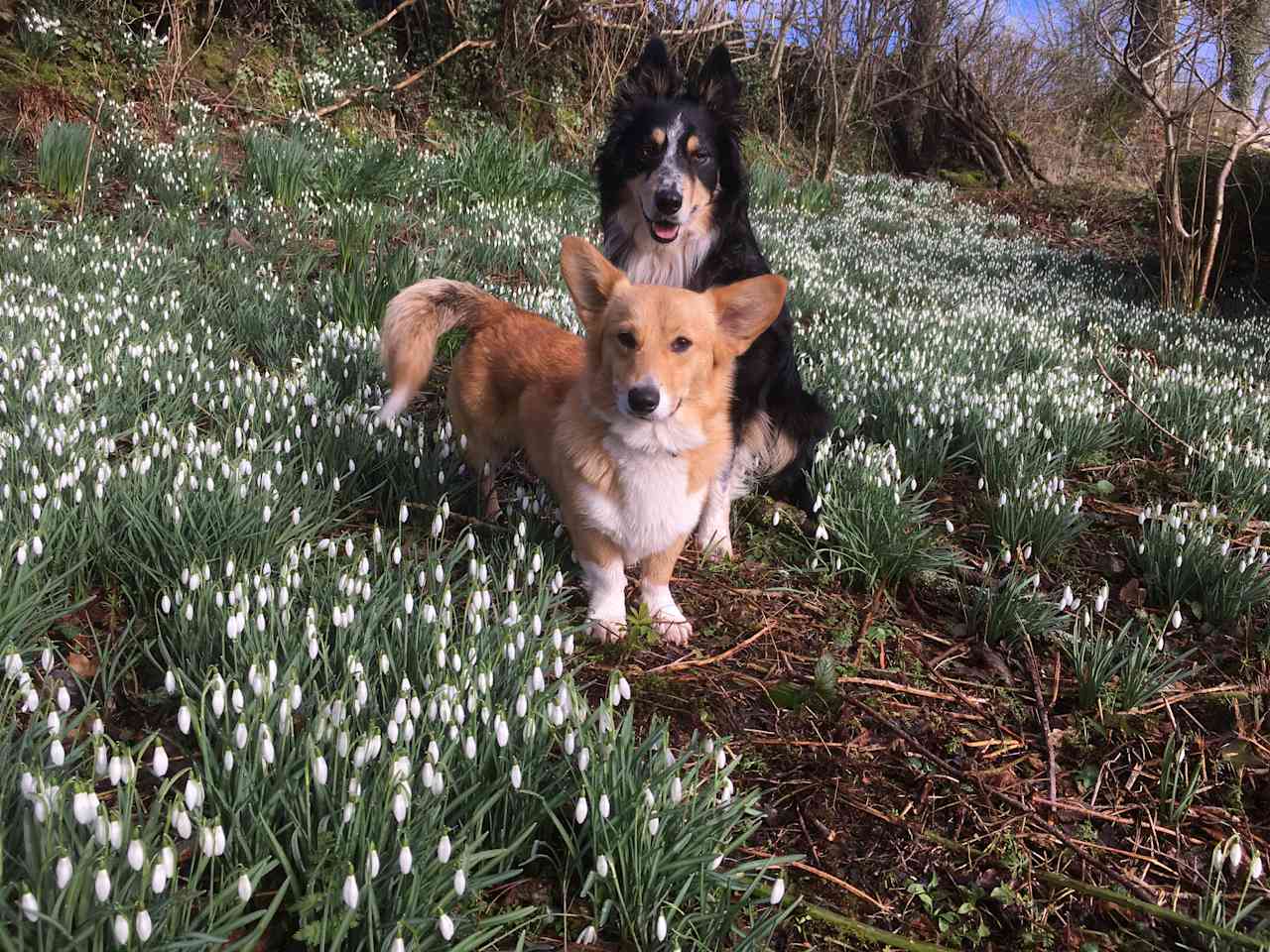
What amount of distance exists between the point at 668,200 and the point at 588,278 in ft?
3.37

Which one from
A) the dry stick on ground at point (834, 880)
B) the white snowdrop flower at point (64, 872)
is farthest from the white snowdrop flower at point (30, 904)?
the dry stick on ground at point (834, 880)

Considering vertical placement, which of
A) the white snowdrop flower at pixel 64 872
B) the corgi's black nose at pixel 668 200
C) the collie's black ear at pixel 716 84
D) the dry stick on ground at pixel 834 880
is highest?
the collie's black ear at pixel 716 84

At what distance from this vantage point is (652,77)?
383cm

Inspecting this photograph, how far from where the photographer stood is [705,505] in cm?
315

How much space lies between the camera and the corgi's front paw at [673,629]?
8.45 feet

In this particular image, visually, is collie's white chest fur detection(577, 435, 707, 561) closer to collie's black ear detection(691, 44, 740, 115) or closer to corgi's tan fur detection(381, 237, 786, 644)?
corgi's tan fur detection(381, 237, 786, 644)

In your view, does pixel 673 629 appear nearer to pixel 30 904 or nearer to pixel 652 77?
pixel 30 904

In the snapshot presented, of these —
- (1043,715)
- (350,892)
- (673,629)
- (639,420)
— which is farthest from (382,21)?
(350,892)

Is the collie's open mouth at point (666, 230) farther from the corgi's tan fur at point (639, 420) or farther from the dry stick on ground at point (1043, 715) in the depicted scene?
the dry stick on ground at point (1043, 715)

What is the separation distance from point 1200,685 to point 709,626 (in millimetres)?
1476

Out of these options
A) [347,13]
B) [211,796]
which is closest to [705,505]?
[211,796]

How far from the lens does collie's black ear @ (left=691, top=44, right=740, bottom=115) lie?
375 centimetres

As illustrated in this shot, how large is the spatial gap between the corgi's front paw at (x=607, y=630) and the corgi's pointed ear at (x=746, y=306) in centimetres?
93

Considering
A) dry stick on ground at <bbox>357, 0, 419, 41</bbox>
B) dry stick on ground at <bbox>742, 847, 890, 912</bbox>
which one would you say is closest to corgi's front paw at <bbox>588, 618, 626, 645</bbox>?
dry stick on ground at <bbox>742, 847, 890, 912</bbox>
